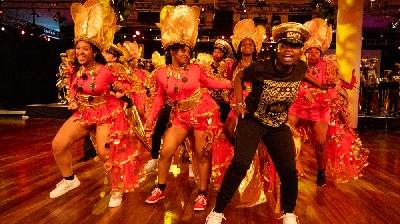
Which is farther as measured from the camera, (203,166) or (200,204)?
(203,166)

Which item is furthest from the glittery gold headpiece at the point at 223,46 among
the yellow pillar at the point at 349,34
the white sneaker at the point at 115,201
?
the yellow pillar at the point at 349,34

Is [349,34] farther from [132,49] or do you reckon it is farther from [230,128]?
[230,128]

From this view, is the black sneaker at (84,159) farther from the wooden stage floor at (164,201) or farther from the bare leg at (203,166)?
the bare leg at (203,166)

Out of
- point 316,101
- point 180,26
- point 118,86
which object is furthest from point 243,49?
point 118,86

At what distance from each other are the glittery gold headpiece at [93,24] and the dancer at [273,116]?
1603 millimetres

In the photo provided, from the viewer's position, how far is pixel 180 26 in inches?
147

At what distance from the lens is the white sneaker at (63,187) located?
155 inches

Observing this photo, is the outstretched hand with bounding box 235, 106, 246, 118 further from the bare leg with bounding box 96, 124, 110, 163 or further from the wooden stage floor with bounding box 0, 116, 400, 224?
the bare leg with bounding box 96, 124, 110, 163

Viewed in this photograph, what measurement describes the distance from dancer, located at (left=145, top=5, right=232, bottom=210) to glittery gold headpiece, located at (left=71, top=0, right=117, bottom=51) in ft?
2.04

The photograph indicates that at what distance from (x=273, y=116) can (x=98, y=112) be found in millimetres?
1784

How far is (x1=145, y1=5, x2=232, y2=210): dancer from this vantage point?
366 cm

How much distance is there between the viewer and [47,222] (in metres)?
3.22

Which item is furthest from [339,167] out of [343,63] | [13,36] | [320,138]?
[13,36]

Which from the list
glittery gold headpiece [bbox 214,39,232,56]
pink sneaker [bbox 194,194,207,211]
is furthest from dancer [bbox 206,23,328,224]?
glittery gold headpiece [bbox 214,39,232,56]
